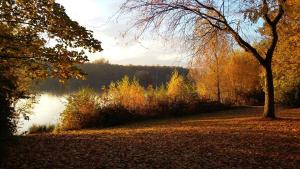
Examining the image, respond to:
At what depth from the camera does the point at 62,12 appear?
800 cm

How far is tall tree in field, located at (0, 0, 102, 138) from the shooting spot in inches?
316

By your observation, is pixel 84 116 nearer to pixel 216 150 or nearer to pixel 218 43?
pixel 218 43

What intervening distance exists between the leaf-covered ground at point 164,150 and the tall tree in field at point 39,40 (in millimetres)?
1937

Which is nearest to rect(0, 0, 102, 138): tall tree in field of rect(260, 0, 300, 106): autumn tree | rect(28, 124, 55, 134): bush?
rect(260, 0, 300, 106): autumn tree

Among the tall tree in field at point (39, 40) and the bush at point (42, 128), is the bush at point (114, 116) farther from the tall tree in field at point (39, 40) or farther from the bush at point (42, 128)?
the tall tree in field at point (39, 40)

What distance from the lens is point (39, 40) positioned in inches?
330

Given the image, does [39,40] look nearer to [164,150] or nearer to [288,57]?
[164,150]

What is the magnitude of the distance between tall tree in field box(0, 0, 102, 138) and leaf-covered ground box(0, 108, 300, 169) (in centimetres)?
194

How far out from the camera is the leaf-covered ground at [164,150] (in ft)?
29.2

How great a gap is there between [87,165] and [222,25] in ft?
30.2

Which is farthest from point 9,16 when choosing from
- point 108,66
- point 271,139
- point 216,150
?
point 108,66

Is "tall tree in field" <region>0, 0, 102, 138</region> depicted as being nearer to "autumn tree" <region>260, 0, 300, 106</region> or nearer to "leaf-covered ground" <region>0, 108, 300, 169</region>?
"leaf-covered ground" <region>0, 108, 300, 169</region>

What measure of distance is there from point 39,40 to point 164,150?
13.7 feet

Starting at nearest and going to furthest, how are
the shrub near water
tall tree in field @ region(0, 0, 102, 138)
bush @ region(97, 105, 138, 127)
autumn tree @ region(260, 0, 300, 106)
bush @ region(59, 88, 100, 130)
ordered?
tall tree in field @ region(0, 0, 102, 138), autumn tree @ region(260, 0, 300, 106), bush @ region(59, 88, 100, 130), the shrub near water, bush @ region(97, 105, 138, 127)
